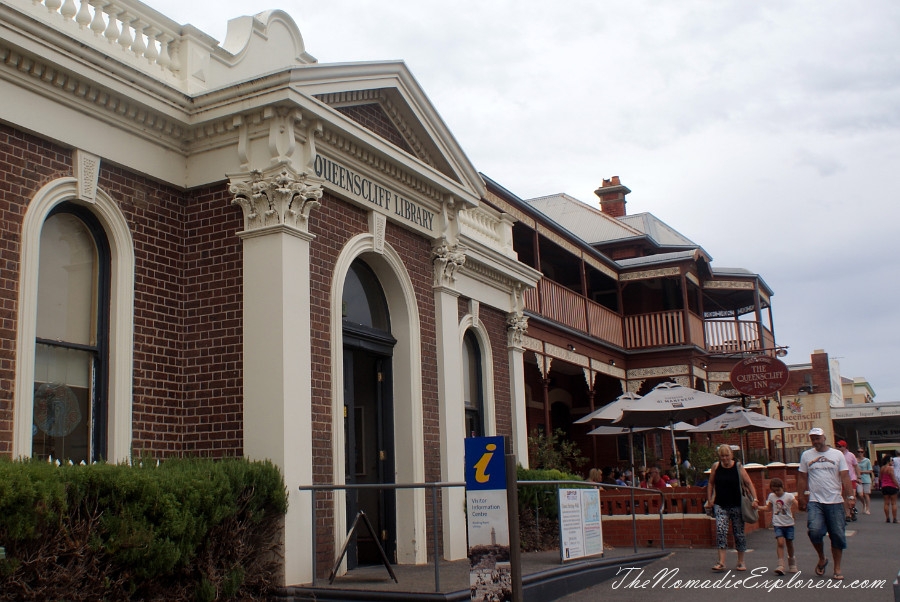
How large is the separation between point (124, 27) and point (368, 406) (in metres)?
5.23

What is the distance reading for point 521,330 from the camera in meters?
17.0

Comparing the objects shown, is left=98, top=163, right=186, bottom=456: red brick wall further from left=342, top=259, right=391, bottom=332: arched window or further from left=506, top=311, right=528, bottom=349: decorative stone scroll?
left=506, top=311, right=528, bottom=349: decorative stone scroll

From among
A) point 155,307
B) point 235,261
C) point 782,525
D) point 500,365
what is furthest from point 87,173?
point 500,365

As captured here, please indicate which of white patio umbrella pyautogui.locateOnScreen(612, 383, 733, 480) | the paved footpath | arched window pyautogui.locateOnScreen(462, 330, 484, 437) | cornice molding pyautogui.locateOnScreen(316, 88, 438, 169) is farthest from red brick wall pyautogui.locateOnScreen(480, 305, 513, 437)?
cornice molding pyautogui.locateOnScreen(316, 88, 438, 169)

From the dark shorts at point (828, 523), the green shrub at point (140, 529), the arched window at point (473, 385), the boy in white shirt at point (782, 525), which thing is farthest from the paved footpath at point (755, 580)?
the arched window at point (473, 385)

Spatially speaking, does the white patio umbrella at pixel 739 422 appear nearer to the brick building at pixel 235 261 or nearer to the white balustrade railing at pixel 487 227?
the white balustrade railing at pixel 487 227

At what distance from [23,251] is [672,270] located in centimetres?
2270

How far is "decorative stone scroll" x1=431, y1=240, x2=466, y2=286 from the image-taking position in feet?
42.3

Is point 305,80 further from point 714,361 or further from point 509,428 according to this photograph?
point 714,361

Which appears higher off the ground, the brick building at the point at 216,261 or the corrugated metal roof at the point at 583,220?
the corrugated metal roof at the point at 583,220

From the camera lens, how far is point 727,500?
1154 cm

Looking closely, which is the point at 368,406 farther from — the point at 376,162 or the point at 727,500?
the point at 727,500

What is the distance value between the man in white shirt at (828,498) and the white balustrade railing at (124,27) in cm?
814

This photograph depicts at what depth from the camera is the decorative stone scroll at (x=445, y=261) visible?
12891 mm
